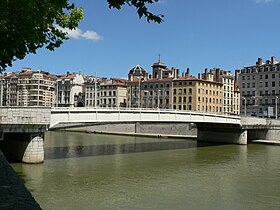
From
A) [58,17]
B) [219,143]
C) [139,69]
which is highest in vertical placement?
[139,69]

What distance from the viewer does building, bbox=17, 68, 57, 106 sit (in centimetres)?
12056

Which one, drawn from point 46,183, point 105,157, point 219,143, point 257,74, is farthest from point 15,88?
point 46,183

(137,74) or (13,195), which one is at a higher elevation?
(137,74)

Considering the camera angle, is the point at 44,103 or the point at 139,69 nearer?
the point at 139,69

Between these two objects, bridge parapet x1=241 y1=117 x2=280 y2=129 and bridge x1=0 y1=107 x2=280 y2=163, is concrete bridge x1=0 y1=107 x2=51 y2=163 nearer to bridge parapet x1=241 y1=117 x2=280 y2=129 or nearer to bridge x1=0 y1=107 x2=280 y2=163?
bridge x1=0 y1=107 x2=280 y2=163

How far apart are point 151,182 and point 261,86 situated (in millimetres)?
76617

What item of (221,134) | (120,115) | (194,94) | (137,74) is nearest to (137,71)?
(137,74)

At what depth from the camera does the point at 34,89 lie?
121m

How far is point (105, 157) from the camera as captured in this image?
115 ft

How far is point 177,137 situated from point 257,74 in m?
40.0

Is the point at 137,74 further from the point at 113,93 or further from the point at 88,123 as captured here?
the point at 88,123

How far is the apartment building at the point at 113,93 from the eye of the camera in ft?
→ 347

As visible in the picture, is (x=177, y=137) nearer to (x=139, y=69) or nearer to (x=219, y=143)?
(x=219, y=143)

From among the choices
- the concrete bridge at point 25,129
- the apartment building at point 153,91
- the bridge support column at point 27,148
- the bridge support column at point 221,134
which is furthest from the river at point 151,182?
the apartment building at point 153,91
